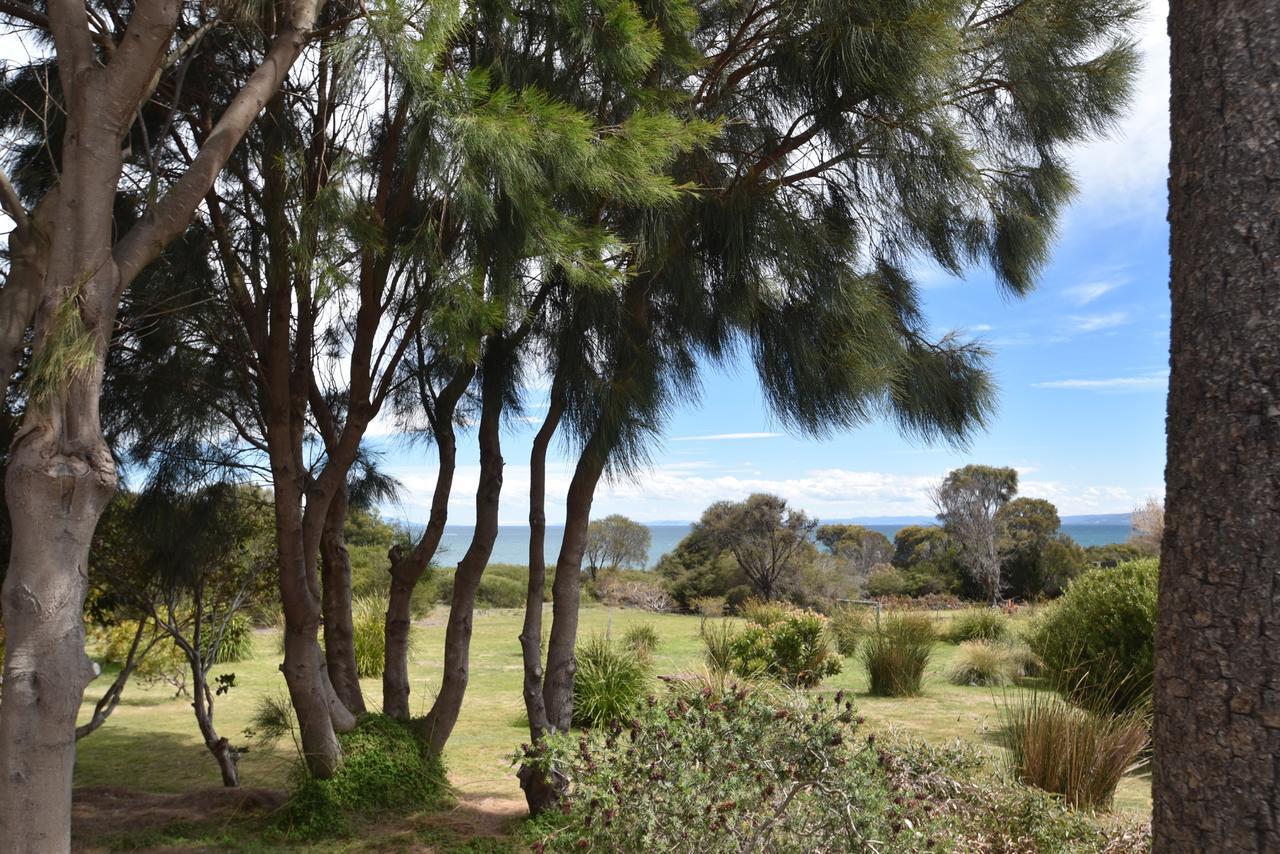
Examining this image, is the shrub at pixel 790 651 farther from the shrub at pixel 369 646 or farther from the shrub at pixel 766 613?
the shrub at pixel 369 646

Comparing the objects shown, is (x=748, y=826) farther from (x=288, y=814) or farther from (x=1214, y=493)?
(x=288, y=814)

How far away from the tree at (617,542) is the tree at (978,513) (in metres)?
12.0

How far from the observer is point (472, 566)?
17.9ft

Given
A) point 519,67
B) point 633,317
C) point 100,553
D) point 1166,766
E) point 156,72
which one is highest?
point 519,67

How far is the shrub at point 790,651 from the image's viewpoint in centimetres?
989

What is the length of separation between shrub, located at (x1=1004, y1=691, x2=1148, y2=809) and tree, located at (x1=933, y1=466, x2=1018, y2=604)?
18355 millimetres

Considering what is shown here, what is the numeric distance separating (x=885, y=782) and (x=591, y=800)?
1.12 m

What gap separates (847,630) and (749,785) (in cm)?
927

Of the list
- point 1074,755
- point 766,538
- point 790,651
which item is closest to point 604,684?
point 790,651

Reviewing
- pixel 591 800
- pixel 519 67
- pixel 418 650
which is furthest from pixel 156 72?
pixel 418 650

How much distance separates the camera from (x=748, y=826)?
11.9ft

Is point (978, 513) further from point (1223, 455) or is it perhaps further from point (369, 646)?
point (1223, 455)

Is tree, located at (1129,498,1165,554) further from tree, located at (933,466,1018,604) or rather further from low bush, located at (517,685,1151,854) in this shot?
low bush, located at (517,685,1151,854)

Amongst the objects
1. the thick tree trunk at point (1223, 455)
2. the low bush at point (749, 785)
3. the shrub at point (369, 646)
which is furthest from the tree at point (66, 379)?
the shrub at point (369, 646)
